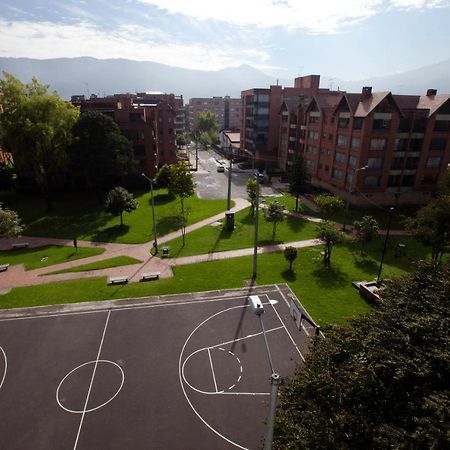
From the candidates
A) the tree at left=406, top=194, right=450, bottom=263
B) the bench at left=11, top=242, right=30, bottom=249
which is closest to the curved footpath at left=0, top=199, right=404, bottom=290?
the bench at left=11, top=242, right=30, bottom=249

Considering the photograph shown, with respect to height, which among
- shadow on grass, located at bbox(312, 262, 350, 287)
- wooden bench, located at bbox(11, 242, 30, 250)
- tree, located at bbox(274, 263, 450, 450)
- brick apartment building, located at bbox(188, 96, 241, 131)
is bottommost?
wooden bench, located at bbox(11, 242, 30, 250)

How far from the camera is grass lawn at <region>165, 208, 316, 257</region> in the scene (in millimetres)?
40156

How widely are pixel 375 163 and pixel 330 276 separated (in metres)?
30.0

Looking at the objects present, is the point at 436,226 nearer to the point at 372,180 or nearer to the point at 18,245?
the point at 372,180

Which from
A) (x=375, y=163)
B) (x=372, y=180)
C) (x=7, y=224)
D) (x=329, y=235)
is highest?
(x=375, y=163)

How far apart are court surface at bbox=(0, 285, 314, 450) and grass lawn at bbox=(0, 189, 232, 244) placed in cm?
1835

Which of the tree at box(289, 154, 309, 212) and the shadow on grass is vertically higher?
the tree at box(289, 154, 309, 212)

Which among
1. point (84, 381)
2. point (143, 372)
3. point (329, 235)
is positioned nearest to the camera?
point (84, 381)

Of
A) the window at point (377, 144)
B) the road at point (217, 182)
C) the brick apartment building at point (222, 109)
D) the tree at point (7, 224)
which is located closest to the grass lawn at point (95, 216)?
the road at point (217, 182)

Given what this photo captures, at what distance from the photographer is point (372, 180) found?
5522 centimetres

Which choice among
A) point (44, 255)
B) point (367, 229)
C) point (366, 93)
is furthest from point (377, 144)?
point (44, 255)

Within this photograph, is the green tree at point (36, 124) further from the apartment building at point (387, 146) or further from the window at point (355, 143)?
the window at point (355, 143)

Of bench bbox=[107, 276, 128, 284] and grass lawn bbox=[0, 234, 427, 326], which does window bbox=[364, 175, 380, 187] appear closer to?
grass lawn bbox=[0, 234, 427, 326]

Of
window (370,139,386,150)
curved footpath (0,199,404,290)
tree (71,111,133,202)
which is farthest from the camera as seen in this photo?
tree (71,111,133,202)
